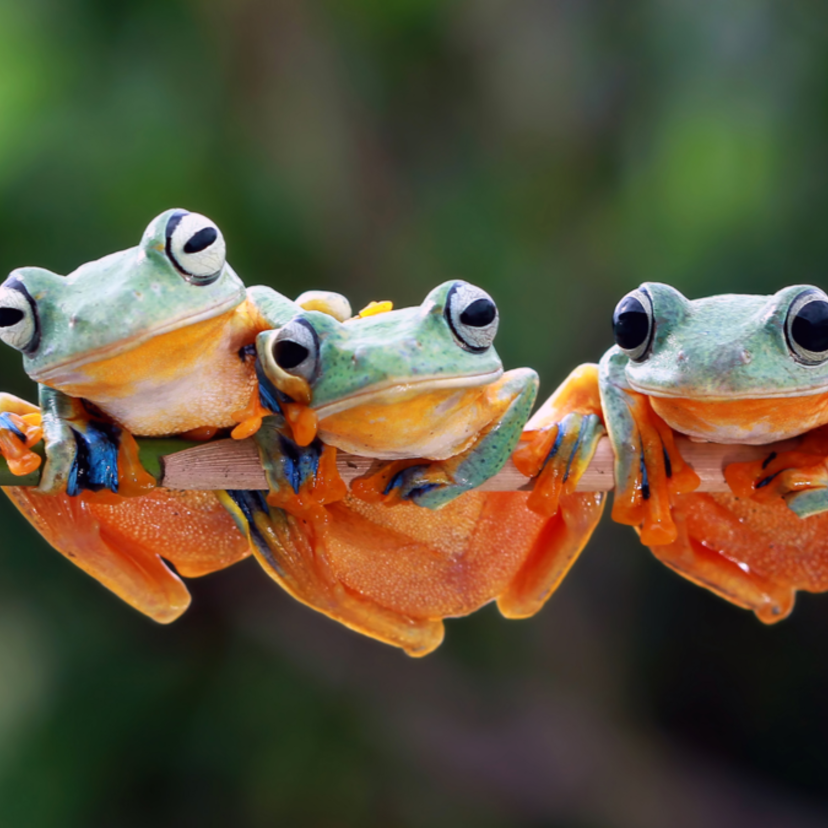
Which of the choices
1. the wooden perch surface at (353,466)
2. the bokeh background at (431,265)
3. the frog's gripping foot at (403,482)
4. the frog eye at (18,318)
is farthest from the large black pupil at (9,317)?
the bokeh background at (431,265)

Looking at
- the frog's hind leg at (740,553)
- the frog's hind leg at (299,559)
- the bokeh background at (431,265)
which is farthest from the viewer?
the bokeh background at (431,265)

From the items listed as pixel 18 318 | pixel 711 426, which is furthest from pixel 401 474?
pixel 18 318

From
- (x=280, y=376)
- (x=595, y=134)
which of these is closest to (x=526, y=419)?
(x=280, y=376)

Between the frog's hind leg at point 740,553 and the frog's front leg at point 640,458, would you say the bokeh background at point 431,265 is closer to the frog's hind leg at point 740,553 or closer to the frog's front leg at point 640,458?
the frog's hind leg at point 740,553

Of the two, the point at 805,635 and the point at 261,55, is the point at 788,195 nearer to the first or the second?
the point at 805,635

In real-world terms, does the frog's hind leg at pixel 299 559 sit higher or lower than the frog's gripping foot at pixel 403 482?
lower

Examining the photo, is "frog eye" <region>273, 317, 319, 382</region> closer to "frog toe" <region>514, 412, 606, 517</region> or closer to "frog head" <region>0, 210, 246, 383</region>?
"frog head" <region>0, 210, 246, 383</region>
